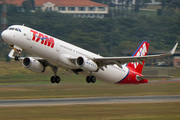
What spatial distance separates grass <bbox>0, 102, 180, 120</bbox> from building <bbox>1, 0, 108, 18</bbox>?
125 metres

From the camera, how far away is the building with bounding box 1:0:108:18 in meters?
157

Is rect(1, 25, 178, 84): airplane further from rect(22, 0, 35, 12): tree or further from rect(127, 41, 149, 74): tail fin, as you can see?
rect(22, 0, 35, 12): tree

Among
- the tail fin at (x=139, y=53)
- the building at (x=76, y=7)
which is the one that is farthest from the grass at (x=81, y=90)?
the building at (x=76, y=7)

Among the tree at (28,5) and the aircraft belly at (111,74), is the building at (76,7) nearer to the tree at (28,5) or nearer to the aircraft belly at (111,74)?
the tree at (28,5)

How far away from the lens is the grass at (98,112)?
1056 inches

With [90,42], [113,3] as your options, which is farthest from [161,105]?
[113,3]

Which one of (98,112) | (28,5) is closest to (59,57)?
(98,112)

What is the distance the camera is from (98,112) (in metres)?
29.4

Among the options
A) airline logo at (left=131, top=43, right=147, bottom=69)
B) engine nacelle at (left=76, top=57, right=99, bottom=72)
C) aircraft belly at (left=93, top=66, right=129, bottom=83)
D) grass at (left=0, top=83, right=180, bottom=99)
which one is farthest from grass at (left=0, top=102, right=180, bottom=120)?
airline logo at (left=131, top=43, right=147, bottom=69)

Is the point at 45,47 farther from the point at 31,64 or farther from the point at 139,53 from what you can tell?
the point at 139,53

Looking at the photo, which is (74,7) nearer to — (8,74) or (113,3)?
(113,3)

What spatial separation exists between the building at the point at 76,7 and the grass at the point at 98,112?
12451 cm

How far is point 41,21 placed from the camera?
4793 inches

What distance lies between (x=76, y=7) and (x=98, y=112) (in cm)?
13497
